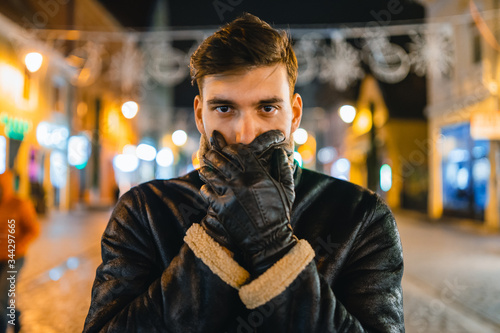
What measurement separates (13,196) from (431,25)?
955cm

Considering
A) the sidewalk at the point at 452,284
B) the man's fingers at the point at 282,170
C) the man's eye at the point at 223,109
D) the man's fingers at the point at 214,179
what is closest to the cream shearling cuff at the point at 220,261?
the man's fingers at the point at 214,179

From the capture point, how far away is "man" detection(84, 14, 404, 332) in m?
1.17

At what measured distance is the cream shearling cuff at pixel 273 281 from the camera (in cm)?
114

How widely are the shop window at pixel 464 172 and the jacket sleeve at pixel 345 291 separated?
51.1 feet

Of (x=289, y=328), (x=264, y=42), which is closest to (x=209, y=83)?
(x=264, y=42)

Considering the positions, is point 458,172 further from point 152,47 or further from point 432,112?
point 152,47

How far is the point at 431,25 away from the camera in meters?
9.54

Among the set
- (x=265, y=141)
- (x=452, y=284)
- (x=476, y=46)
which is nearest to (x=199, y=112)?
(x=265, y=141)

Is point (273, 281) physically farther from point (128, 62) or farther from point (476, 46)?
point (476, 46)

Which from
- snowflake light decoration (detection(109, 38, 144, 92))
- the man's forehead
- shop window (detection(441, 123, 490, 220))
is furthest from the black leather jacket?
shop window (detection(441, 123, 490, 220))

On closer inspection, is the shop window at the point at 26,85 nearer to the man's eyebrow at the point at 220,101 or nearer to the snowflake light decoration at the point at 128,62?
the snowflake light decoration at the point at 128,62

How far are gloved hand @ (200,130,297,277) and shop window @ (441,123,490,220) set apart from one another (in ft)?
52.6

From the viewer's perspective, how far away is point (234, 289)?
1197 mm

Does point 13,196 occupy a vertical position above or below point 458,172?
above
